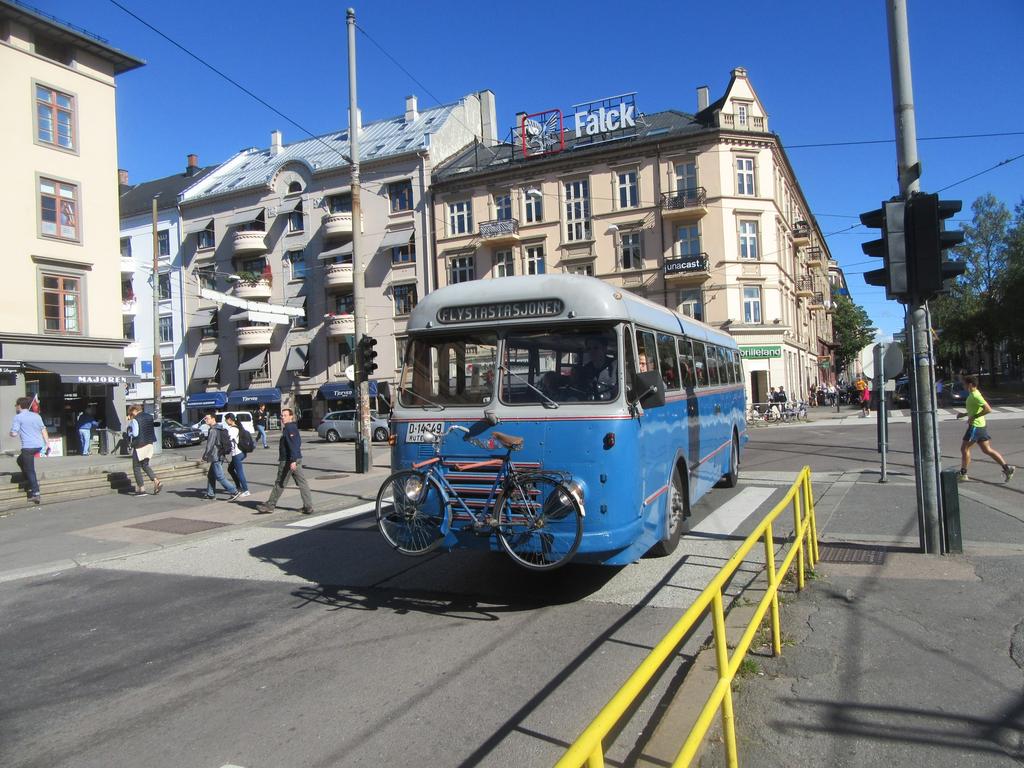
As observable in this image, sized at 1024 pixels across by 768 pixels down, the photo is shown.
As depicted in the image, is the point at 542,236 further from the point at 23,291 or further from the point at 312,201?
the point at 23,291

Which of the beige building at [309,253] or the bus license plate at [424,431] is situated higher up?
the beige building at [309,253]

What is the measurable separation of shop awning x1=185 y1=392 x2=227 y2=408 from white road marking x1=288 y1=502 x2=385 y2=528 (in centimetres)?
3795

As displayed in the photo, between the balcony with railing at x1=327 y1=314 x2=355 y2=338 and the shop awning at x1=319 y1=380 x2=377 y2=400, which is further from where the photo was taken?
the shop awning at x1=319 y1=380 x2=377 y2=400

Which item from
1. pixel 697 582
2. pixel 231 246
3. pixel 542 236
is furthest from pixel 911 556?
pixel 231 246

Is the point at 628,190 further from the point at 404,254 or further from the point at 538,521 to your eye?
the point at 538,521

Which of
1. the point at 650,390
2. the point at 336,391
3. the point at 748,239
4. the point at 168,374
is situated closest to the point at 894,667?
the point at 650,390

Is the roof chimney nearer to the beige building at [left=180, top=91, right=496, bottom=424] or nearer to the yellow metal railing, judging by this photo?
the beige building at [left=180, top=91, right=496, bottom=424]

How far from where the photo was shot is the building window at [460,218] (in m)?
41.9

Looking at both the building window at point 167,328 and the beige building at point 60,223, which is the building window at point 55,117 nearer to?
the beige building at point 60,223

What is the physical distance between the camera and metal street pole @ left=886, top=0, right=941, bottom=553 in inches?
271

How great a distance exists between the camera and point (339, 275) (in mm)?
43375

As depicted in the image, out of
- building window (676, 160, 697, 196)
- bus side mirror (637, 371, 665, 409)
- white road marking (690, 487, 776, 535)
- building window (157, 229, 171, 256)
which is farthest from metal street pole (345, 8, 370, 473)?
building window (157, 229, 171, 256)

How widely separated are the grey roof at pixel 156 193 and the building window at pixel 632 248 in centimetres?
3169

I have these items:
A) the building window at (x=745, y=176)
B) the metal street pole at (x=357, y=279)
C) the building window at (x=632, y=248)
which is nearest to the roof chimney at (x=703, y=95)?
the building window at (x=745, y=176)
